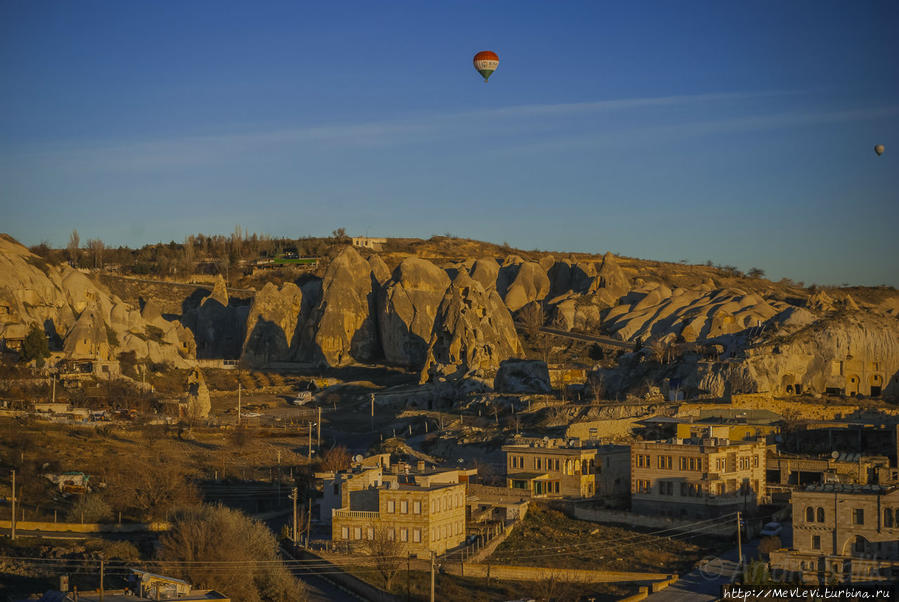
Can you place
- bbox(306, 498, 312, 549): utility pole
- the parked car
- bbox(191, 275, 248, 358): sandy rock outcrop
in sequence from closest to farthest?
the parked car, bbox(306, 498, 312, 549): utility pole, bbox(191, 275, 248, 358): sandy rock outcrop

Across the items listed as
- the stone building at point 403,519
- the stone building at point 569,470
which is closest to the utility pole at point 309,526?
the stone building at point 403,519

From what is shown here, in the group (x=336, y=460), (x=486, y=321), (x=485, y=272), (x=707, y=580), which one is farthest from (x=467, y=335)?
(x=707, y=580)

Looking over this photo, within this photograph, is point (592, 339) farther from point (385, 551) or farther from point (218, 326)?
point (385, 551)

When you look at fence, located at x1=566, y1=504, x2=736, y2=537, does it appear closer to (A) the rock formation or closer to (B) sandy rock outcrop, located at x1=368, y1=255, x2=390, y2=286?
(A) the rock formation

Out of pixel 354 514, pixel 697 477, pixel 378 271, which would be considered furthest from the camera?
pixel 378 271

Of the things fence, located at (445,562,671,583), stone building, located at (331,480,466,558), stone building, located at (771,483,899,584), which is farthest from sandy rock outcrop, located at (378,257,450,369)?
stone building, located at (771,483,899,584)

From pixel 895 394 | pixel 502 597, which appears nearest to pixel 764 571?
pixel 502 597
